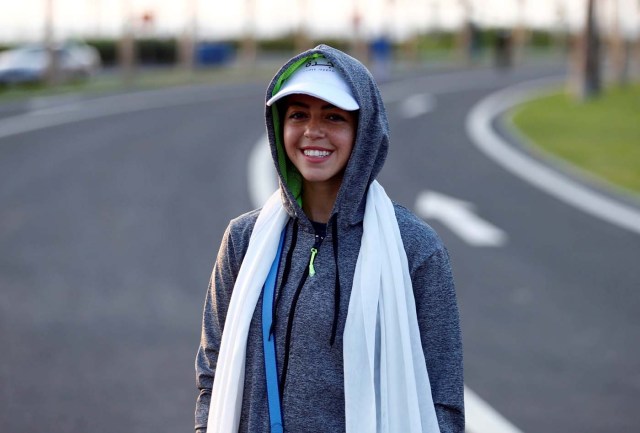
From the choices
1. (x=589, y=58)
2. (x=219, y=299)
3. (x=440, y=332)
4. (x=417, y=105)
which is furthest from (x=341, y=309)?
(x=589, y=58)

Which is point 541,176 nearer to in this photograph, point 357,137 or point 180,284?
point 180,284

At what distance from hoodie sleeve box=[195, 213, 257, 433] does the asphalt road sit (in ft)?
10.9

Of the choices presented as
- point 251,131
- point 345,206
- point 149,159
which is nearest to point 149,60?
point 251,131

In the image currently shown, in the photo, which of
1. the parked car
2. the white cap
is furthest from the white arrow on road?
the parked car

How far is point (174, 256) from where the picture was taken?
37.7 feet

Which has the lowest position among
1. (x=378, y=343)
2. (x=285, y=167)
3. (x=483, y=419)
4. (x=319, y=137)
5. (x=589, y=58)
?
(x=483, y=419)

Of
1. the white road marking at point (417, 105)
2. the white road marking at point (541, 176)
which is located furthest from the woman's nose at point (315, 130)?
the white road marking at point (417, 105)

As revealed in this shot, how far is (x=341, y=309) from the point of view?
3.11 meters

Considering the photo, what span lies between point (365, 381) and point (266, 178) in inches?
525

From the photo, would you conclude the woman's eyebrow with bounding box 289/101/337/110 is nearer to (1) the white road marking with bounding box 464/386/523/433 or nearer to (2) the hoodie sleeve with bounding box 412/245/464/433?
(2) the hoodie sleeve with bounding box 412/245/464/433

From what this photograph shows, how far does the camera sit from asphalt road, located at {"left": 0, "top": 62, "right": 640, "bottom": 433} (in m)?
7.25

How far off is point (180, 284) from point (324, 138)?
7247mm

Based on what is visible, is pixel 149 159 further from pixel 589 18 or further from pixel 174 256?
pixel 589 18

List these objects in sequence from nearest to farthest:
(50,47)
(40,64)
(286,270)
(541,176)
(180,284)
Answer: (286,270)
(180,284)
(541,176)
(50,47)
(40,64)
